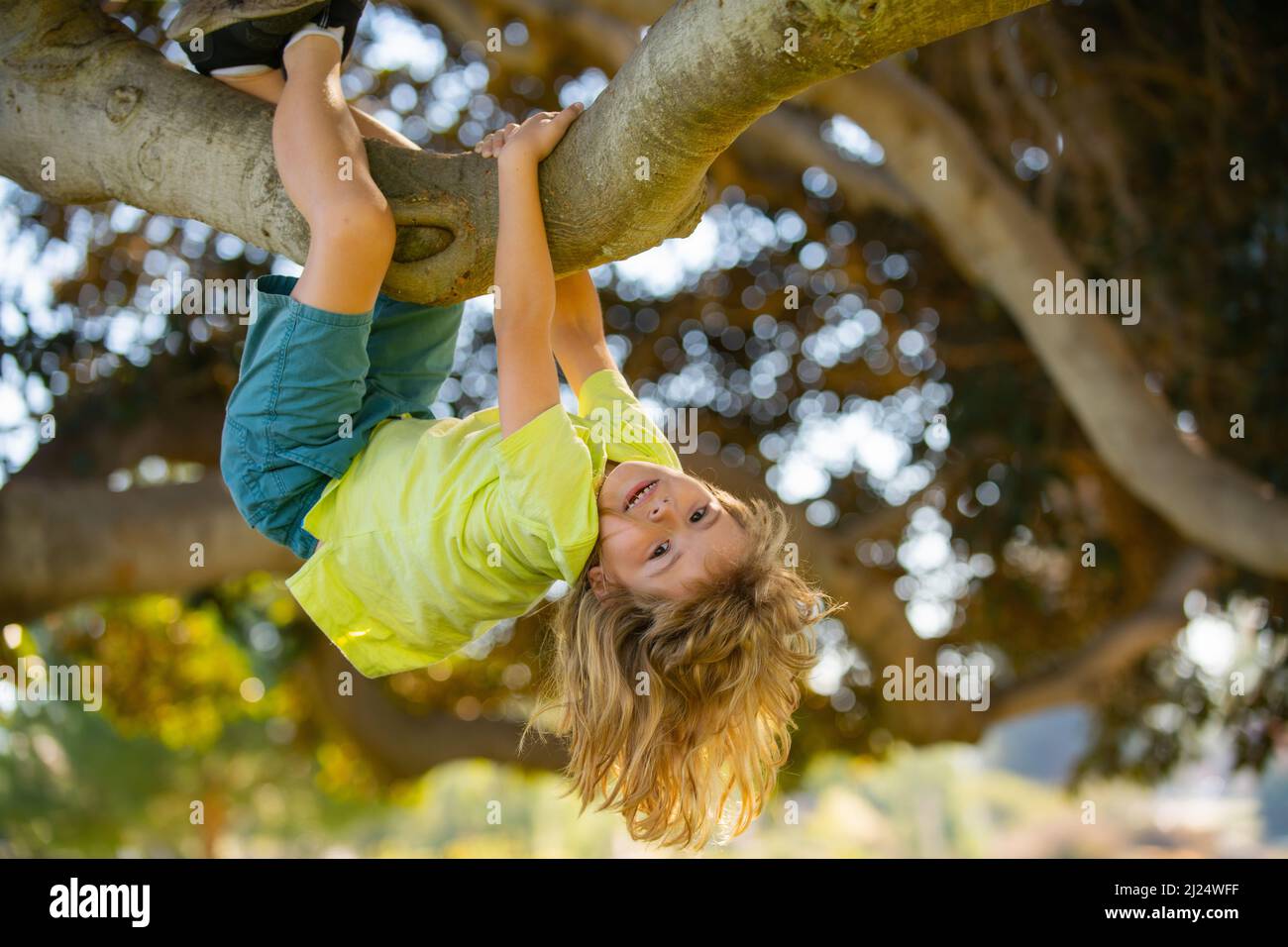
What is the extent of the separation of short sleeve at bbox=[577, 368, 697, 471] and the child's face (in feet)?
0.33

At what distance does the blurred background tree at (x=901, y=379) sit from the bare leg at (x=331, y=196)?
253cm

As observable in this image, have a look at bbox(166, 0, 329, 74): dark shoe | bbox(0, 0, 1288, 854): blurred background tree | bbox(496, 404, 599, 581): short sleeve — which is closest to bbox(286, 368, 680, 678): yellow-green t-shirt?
bbox(496, 404, 599, 581): short sleeve

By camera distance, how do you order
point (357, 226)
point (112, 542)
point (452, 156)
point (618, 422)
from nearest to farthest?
point (357, 226) → point (452, 156) → point (618, 422) → point (112, 542)

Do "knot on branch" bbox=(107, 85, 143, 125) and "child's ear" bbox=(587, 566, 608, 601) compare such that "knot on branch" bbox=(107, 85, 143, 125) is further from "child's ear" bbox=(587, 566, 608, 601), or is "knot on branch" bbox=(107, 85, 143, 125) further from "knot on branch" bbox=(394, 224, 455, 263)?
"child's ear" bbox=(587, 566, 608, 601)

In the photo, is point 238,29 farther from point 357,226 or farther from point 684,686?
point 684,686

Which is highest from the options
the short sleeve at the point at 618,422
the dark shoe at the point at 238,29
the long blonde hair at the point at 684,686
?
the dark shoe at the point at 238,29

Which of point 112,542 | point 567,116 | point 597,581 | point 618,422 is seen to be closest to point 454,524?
point 597,581

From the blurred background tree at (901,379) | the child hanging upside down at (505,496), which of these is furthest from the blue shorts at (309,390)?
the blurred background tree at (901,379)

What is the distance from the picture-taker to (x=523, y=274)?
2.37m

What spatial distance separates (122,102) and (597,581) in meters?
1.33

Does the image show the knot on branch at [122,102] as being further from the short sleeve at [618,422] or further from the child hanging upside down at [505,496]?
the short sleeve at [618,422]

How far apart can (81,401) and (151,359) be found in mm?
350

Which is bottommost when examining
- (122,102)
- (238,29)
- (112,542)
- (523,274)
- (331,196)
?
(112,542)

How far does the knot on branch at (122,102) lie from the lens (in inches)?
100
